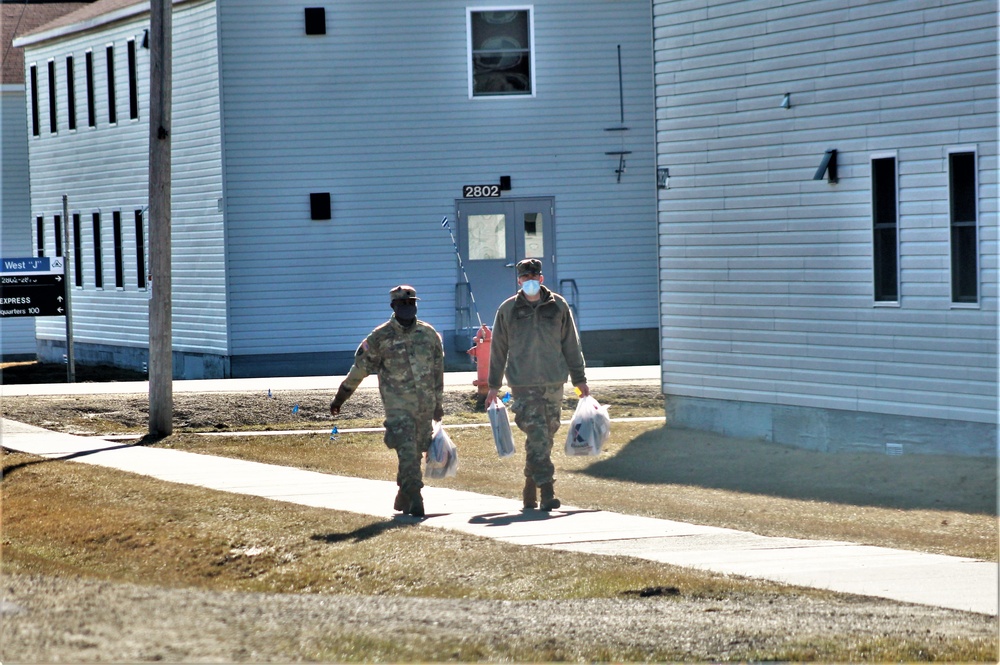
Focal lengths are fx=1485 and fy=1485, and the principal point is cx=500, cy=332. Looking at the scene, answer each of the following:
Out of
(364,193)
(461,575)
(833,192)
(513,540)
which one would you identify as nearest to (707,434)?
(833,192)

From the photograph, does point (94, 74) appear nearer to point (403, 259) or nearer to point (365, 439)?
point (403, 259)

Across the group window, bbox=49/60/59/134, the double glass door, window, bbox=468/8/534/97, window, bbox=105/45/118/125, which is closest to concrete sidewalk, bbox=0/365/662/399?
the double glass door

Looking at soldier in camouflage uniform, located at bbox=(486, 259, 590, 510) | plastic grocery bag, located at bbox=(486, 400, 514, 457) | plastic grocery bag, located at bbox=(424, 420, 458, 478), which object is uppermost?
soldier in camouflage uniform, located at bbox=(486, 259, 590, 510)

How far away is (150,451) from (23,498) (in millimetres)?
2924

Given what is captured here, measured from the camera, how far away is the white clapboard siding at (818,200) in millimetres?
14797

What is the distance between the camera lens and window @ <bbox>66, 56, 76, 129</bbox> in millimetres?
33219

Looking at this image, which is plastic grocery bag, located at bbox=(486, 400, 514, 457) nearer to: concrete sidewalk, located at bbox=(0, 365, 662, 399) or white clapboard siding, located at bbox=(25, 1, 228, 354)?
concrete sidewalk, located at bbox=(0, 365, 662, 399)

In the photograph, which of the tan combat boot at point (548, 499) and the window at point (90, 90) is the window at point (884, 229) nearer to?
the tan combat boot at point (548, 499)

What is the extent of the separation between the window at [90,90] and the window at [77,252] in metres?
2.27

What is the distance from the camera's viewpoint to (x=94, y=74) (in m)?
32.1

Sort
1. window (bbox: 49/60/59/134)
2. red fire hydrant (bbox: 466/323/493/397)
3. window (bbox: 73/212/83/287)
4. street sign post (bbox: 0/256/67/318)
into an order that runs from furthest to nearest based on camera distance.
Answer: window (bbox: 49/60/59/134) → window (bbox: 73/212/83/287) → street sign post (bbox: 0/256/67/318) → red fire hydrant (bbox: 466/323/493/397)

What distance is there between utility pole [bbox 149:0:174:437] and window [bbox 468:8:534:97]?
9996 mm

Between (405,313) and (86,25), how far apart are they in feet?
74.8

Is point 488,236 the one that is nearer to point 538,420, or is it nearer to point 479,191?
point 479,191
